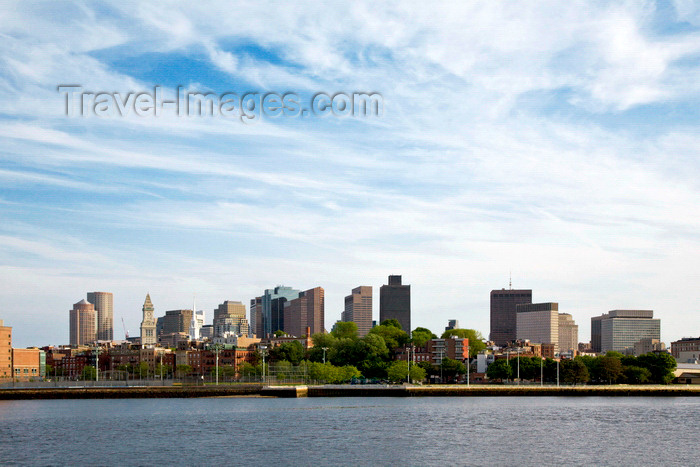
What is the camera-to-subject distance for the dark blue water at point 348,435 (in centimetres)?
7369

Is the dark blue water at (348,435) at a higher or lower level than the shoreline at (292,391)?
higher

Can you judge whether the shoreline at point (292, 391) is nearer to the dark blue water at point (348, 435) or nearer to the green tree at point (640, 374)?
the green tree at point (640, 374)

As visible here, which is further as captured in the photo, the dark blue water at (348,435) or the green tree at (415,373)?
the green tree at (415,373)

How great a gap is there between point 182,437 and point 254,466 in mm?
21656

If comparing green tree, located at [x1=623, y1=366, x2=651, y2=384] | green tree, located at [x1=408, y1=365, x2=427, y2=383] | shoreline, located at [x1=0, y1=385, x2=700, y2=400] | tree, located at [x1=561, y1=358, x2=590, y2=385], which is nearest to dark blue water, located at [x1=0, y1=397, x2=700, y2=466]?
shoreline, located at [x1=0, y1=385, x2=700, y2=400]

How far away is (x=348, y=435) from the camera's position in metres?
88.9

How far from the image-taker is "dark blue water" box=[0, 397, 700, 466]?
73.7 m

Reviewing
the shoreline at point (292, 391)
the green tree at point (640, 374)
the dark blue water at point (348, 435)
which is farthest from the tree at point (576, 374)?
the dark blue water at point (348, 435)

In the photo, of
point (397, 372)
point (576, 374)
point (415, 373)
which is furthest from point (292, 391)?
point (576, 374)

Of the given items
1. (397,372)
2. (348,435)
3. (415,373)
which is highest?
(348,435)

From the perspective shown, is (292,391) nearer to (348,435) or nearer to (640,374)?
(348,435)

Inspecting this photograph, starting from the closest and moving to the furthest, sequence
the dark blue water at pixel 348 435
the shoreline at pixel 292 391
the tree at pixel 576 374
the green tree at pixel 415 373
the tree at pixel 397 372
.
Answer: the dark blue water at pixel 348 435 < the shoreline at pixel 292 391 < the tree at pixel 397 372 < the green tree at pixel 415 373 < the tree at pixel 576 374

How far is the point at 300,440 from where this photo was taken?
8438cm

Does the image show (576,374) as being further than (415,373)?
Yes
